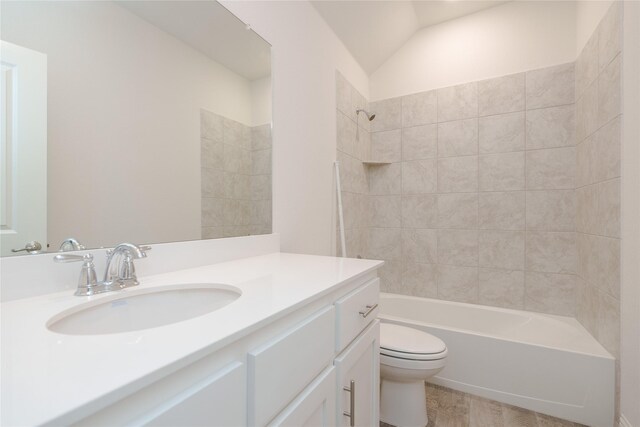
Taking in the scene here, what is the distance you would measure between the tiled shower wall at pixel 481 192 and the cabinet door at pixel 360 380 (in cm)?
158

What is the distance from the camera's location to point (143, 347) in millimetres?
434

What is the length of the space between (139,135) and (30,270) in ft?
1.56

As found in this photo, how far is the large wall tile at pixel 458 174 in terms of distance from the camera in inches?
94.1

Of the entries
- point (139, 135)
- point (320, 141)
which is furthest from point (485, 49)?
point (139, 135)

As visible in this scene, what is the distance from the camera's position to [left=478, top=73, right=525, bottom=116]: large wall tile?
2234 mm

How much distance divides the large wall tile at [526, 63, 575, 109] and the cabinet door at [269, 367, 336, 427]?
7.92 feet

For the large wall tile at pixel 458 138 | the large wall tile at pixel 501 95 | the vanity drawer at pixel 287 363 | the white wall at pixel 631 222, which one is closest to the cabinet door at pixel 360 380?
the vanity drawer at pixel 287 363

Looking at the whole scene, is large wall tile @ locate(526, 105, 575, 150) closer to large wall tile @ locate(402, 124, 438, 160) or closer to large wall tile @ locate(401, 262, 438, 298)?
large wall tile @ locate(402, 124, 438, 160)

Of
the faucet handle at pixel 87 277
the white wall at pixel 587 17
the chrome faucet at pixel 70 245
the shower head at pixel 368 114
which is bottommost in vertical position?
the faucet handle at pixel 87 277

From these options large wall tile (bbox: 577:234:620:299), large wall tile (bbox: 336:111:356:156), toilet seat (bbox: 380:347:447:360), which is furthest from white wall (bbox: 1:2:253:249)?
large wall tile (bbox: 577:234:620:299)

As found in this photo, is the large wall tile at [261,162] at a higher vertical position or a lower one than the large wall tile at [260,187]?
higher

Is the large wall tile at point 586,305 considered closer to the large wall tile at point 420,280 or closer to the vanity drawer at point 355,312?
the large wall tile at point 420,280

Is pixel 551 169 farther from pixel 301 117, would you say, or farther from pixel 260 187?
pixel 260 187

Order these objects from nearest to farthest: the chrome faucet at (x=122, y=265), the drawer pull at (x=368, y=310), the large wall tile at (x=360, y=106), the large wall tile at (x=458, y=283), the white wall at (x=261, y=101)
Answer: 1. the chrome faucet at (x=122, y=265)
2. the drawer pull at (x=368, y=310)
3. the white wall at (x=261, y=101)
4. the large wall tile at (x=458, y=283)
5. the large wall tile at (x=360, y=106)
